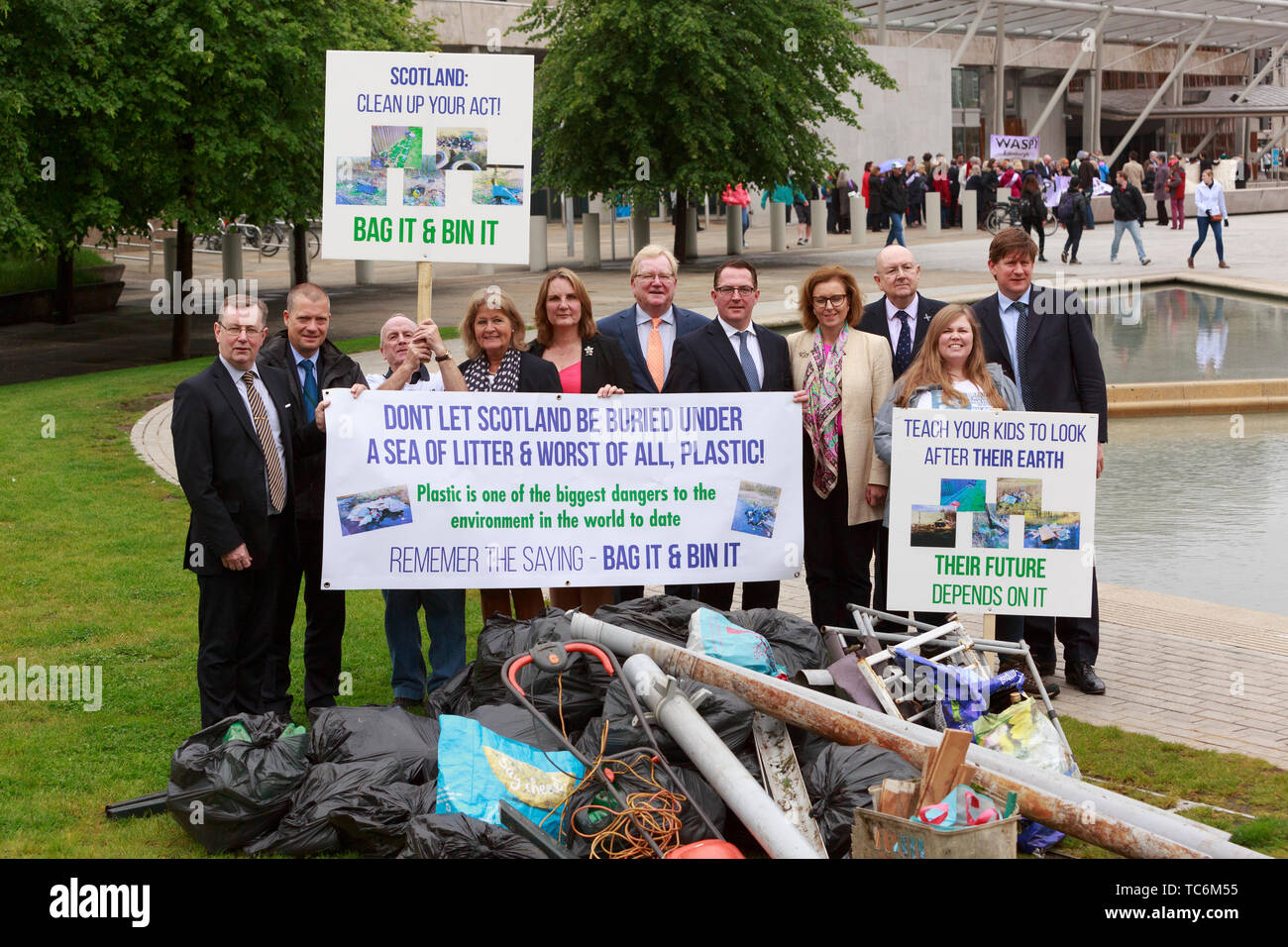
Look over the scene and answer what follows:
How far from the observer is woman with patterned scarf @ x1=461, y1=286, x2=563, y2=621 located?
6695 millimetres

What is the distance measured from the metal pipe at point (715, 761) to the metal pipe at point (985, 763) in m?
0.24

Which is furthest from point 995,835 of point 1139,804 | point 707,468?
point 707,468

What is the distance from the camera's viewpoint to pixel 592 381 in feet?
22.4

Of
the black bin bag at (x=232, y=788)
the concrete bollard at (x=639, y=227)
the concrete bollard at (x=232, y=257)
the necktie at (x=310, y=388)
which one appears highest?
the concrete bollard at (x=639, y=227)

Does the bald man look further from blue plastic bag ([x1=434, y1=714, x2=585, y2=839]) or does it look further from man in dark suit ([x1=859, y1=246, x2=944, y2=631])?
man in dark suit ([x1=859, y1=246, x2=944, y2=631])

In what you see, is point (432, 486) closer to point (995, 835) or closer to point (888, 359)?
point (888, 359)

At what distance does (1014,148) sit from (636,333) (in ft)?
139

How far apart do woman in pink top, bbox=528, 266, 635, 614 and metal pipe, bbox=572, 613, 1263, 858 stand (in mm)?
1390

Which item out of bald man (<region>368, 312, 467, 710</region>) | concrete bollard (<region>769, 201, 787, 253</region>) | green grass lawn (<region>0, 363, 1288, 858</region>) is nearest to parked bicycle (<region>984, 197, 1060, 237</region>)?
concrete bollard (<region>769, 201, 787, 253</region>)

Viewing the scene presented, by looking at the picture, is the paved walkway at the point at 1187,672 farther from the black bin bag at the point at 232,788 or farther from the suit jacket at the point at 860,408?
the black bin bag at the point at 232,788

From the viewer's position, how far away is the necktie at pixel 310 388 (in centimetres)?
659

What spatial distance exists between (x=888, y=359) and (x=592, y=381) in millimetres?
1476

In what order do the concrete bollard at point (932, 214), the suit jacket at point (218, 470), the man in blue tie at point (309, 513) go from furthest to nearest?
the concrete bollard at point (932, 214)
the man in blue tie at point (309, 513)
the suit jacket at point (218, 470)

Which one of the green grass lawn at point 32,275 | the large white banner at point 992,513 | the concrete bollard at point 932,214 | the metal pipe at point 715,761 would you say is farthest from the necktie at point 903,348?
the concrete bollard at point 932,214
